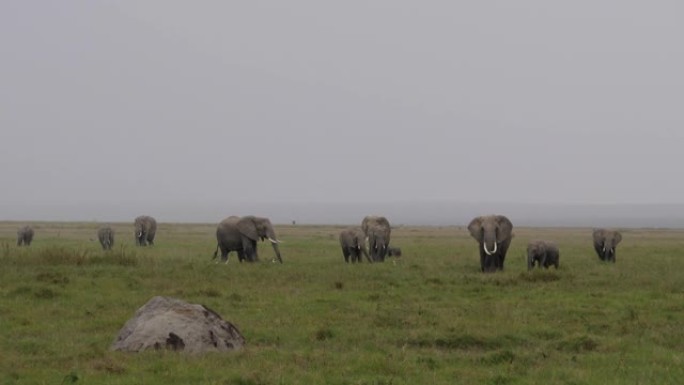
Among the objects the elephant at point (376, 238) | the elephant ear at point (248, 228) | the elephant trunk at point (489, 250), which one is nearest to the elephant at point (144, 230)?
the elephant ear at point (248, 228)

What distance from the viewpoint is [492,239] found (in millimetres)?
29891

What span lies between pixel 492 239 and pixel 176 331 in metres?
17.6

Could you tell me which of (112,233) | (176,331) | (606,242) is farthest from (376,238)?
(176,331)

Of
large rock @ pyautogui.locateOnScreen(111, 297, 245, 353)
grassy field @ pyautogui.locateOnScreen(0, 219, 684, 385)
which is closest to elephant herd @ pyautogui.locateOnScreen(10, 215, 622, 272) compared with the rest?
grassy field @ pyautogui.locateOnScreen(0, 219, 684, 385)

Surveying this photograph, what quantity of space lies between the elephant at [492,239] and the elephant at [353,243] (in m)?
4.61

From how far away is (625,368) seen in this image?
13.3 m

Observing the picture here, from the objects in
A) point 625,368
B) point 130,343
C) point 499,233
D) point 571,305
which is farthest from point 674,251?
point 130,343

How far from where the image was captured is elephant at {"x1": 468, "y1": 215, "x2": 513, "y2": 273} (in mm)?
29641

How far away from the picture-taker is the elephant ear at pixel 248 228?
34553mm

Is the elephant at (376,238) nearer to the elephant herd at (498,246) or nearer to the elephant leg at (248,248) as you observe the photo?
the elephant herd at (498,246)

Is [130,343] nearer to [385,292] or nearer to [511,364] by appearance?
[511,364]

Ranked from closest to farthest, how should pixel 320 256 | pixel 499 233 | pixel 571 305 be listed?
pixel 571 305, pixel 499 233, pixel 320 256

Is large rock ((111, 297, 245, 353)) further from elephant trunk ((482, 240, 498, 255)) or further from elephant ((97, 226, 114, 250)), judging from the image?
elephant ((97, 226, 114, 250))

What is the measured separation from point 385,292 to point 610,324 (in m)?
6.77
